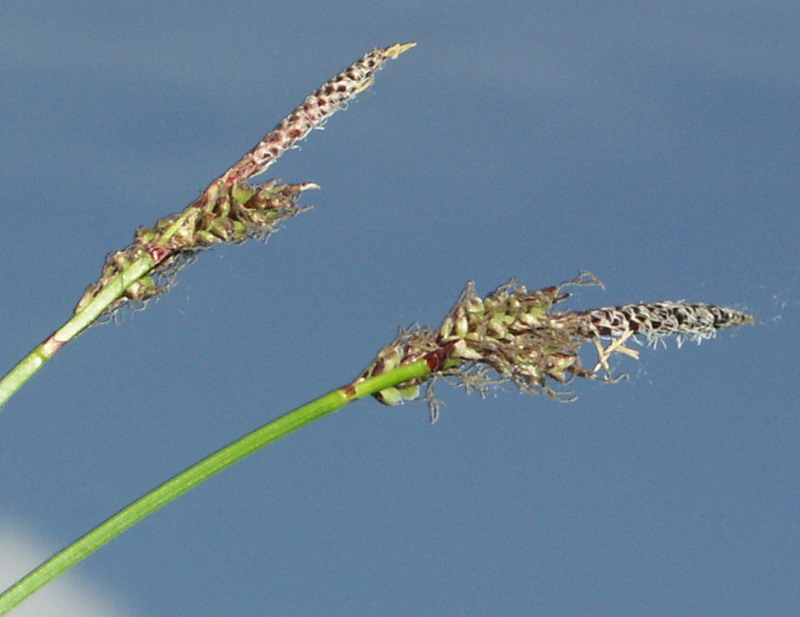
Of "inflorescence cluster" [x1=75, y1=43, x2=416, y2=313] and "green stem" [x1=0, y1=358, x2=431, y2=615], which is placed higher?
"inflorescence cluster" [x1=75, y1=43, x2=416, y2=313]

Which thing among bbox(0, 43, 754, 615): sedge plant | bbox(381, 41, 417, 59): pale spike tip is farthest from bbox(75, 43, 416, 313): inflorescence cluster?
bbox(381, 41, 417, 59): pale spike tip

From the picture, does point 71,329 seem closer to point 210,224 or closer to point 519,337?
point 210,224

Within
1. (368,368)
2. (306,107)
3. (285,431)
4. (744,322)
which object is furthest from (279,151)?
(744,322)

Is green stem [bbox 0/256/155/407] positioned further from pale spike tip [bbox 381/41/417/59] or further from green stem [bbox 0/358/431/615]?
pale spike tip [bbox 381/41/417/59]

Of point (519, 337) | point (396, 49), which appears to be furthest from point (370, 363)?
point (396, 49)

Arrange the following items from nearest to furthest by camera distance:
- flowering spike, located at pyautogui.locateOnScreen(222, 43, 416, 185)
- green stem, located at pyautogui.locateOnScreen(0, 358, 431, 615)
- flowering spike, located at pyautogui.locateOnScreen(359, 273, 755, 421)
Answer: green stem, located at pyautogui.locateOnScreen(0, 358, 431, 615) < flowering spike, located at pyautogui.locateOnScreen(359, 273, 755, 421) < flowering spike, located at pyautogui.locateOnScreen(222, 43, 416, 185)

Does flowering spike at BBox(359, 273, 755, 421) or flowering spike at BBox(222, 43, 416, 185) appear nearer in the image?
flowering spike at BBox(359, 273, 755, 421)

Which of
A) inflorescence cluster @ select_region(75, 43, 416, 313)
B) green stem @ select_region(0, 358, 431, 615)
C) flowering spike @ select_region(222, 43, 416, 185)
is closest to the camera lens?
green stem @ select_region(0, 358, 431, 615)

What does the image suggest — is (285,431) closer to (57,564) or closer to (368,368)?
(368,368)
